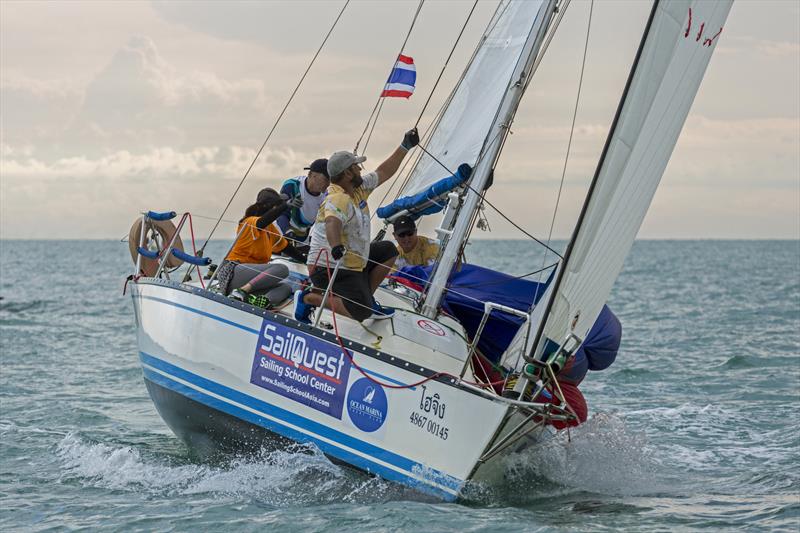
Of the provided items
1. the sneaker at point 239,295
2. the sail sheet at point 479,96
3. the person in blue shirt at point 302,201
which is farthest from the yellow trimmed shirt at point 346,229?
the sail sheet at point 479,96

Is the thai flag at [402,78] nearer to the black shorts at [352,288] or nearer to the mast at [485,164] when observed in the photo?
the mast at [485,164]

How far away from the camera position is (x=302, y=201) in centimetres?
888

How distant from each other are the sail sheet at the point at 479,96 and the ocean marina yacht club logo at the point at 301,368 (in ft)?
7.63

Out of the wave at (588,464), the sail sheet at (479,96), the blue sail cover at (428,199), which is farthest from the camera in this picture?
the sail sheet at (479,96)

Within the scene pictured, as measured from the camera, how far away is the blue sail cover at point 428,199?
8.36 meters

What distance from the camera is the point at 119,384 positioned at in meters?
13.3

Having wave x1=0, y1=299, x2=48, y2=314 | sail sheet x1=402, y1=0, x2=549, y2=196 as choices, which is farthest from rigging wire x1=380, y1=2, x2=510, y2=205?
wave x1=0, y1=299, x2=48, y2=314

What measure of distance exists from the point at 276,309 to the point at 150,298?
132 centimetres

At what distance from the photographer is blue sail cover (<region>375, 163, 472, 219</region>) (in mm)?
8359

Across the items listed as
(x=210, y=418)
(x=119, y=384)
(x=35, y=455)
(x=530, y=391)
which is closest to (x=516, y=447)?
(x=530, y=391)

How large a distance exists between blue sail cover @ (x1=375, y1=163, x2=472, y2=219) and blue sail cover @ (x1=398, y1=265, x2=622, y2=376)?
602 mm

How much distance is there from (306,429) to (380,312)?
3.33ft

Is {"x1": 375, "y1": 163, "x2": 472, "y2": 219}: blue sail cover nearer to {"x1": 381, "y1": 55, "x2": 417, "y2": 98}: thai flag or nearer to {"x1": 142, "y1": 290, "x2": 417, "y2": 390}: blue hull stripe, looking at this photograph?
{"x1": 381, "y1": 55, "x2": 417, "y2": 98}: thai flag

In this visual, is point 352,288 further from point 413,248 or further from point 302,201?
point 413,248
